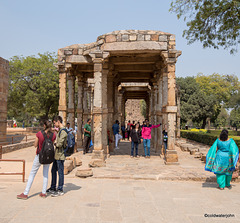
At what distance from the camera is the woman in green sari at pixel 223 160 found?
18.5 ft

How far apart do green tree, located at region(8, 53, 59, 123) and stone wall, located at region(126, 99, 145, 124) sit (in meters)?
14.3

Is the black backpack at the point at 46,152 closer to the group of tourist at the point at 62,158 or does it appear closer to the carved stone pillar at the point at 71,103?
the group of tourist at the point at 62,158

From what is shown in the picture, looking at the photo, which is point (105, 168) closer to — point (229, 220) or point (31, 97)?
point (229, 220)

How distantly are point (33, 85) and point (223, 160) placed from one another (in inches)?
947

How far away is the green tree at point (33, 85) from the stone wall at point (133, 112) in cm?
1433

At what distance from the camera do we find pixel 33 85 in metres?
26.2

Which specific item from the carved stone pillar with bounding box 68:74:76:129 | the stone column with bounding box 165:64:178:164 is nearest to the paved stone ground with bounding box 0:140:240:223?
the stone column with bounding box 165:64:178:164

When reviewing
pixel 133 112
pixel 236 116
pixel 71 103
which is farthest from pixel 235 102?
pixel 71 103

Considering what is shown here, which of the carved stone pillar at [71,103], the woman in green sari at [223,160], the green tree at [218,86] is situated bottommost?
the woman in green sari at [223,160]

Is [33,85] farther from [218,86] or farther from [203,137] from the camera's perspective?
[218,86]

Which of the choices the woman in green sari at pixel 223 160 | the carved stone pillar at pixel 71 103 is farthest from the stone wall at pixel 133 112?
the woman in green sari at pixel 223 160

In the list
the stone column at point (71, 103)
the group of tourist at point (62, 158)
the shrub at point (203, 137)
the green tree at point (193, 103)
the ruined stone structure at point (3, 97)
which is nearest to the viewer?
the group of tourist at point (62, 158)

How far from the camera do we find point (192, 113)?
35031mm

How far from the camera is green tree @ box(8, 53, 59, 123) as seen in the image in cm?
2527
